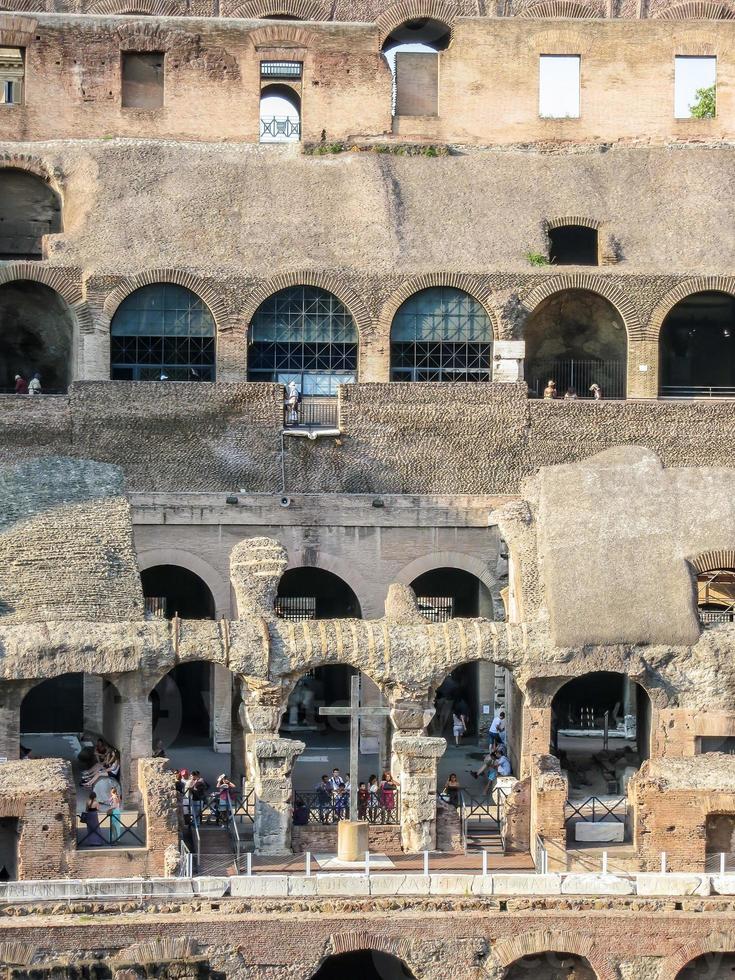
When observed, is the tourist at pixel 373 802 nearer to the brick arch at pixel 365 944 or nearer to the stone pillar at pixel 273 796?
the stone pillar at pixel 273 796

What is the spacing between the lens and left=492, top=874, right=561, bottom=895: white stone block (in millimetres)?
31000

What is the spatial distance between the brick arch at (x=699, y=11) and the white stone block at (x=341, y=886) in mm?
31434

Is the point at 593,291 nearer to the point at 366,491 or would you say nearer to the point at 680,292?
the point at 680,292

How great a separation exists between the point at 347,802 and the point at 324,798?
40cm

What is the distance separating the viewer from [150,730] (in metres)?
35.3

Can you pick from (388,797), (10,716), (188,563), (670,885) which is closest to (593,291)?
(188,563)

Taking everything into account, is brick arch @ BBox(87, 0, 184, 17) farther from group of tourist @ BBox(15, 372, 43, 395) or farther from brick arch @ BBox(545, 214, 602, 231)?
brick arch @ BBox(545, 214, 602, 231)

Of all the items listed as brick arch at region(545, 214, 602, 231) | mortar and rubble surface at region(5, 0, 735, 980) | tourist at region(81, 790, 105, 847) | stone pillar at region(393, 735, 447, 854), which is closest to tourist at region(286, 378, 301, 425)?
mortar and rubble surface at region(5, 0, 735, 980)

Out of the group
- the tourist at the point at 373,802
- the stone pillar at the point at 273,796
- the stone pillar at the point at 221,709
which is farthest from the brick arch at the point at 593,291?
the stone pillar at the point at 273,796

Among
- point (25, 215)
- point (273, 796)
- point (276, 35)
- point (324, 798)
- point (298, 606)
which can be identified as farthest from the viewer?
point (276, 35)

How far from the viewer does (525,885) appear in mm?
31078

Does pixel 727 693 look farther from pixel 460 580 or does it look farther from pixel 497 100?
pixel 497 100

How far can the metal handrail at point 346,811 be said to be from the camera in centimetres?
3470

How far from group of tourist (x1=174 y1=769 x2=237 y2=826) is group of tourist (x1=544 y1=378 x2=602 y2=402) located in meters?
13.3
